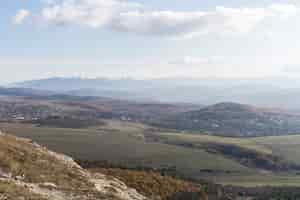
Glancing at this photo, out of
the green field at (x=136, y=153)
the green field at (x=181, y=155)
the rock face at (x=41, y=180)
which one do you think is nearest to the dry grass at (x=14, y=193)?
the rock face at (x=41, y=180)

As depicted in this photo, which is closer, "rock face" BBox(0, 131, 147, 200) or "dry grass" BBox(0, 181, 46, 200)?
"dry grass" BBox(0, 181, 46, 200)

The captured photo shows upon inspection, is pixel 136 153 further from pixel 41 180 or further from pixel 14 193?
pixel 14 193

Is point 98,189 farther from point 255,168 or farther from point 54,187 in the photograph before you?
point 255,168

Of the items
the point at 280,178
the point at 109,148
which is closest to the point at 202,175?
the point at 280,178

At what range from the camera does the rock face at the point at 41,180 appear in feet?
74.8

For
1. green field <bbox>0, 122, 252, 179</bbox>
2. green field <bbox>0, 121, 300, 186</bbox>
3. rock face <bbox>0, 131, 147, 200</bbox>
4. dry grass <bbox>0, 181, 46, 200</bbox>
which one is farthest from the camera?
green field <bbox>0, 122, 252, 179</bbox>

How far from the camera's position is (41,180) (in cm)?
2694

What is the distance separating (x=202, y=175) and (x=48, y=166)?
103876 mm

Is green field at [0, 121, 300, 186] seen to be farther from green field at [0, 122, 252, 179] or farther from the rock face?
the rock face

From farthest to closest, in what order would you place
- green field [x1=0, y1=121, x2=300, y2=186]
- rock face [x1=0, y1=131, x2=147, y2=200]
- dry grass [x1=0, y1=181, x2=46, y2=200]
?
green field [x1=0, y1=121, x2=300, y2=186] → rock face [x1=0, y1=131, x2=147, y2=200] → dry grass [x1=0, y1=181, x2=46, y2=200]

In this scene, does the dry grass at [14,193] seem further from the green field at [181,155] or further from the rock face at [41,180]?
the green field at [181,155]

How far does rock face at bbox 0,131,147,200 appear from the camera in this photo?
74.8 feet

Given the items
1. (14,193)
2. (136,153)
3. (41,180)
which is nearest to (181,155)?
(136,153)

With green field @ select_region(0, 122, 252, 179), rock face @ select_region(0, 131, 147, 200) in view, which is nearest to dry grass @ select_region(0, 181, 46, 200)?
rock face @ select_region(0, 131, 147, 200)
